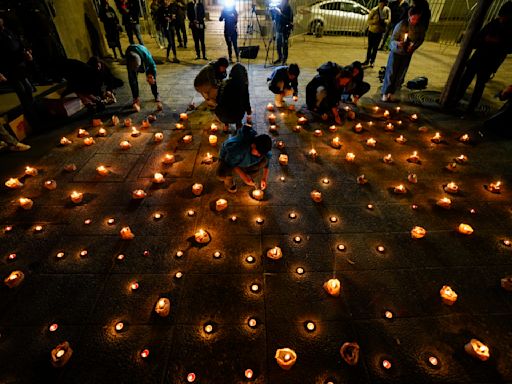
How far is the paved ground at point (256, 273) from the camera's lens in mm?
2195

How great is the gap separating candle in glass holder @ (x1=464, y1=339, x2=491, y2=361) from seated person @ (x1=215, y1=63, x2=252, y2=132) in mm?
4589

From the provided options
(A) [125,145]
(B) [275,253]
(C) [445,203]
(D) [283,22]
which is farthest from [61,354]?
(D) [283,22]

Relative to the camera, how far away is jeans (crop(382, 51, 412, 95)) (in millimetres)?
6535

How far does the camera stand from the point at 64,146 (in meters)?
5.04

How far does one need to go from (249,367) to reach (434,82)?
9787mm

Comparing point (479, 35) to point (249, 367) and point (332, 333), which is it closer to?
point (332, 333)

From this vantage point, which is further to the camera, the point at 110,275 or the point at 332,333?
the point at 110,275

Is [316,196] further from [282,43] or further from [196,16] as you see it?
[196,16]

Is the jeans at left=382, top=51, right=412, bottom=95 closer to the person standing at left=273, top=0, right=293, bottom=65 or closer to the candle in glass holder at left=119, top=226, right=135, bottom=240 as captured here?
the person standing at left=273, top=0, right=293, bottom=65

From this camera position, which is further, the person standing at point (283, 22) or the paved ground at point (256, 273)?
the person standing at point (283, 22)

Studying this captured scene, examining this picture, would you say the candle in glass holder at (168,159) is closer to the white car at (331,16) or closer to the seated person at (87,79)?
the seated person at (87,79)

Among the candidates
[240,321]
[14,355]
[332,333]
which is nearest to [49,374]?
[14,355]

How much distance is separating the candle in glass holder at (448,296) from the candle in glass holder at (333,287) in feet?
3.26

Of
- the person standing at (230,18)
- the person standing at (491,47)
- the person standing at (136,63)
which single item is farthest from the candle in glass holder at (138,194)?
the person standing at (230,18)
